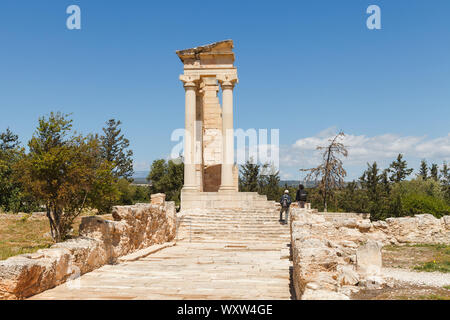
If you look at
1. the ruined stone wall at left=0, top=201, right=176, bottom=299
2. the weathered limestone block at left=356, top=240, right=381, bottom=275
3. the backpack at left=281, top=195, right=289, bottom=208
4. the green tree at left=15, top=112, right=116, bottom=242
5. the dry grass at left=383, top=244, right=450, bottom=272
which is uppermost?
the green tree at left=15, top=112, right=116, bottom=242

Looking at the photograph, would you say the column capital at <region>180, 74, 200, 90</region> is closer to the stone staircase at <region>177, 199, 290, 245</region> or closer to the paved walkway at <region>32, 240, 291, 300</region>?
the stone staircase at <region>177, 199, 290, 245</region>

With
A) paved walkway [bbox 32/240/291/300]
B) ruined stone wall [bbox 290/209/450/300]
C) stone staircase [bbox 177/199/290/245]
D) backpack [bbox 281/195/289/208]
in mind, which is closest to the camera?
ruined stone wall [bbox 290/209/450/300]

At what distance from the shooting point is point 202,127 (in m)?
26.9

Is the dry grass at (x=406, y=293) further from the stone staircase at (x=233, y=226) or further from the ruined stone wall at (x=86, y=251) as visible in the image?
the stone staircase at (x=233, y=226)

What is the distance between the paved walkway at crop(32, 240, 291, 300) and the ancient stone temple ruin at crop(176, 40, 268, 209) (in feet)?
40.8

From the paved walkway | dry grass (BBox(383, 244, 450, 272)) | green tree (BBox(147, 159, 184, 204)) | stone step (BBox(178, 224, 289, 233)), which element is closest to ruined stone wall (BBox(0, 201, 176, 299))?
the paved walkway

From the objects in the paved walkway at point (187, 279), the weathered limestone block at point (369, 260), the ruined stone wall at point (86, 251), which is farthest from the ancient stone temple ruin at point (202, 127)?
the weathered limestone block at point (369, 260)

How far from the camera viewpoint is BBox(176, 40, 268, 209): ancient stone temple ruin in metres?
23.7

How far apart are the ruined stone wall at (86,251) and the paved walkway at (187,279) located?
0.22 m

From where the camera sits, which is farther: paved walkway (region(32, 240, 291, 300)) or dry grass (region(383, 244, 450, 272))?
dry grass (region(383, 244, 450, 272))

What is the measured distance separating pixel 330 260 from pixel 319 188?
880 inches

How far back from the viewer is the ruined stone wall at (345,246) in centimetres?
551

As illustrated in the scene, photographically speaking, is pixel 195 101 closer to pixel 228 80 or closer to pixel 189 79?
pixel 189 79
